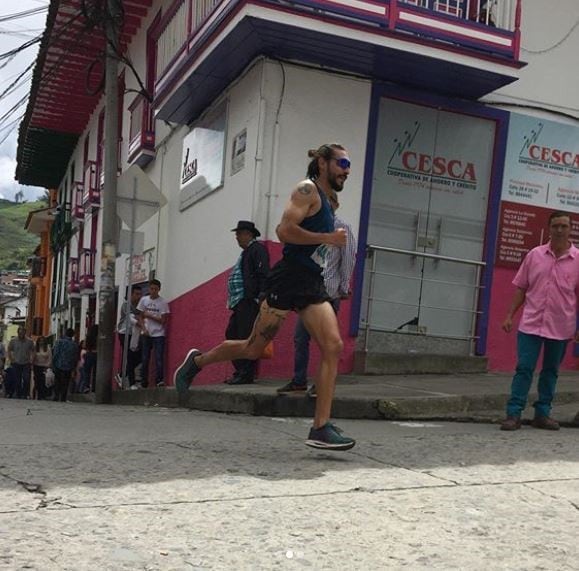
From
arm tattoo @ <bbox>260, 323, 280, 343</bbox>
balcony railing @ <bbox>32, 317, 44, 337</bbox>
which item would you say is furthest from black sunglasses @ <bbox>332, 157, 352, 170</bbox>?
balcony railing @ <bbox>32, 317, 44, 337</bbox>

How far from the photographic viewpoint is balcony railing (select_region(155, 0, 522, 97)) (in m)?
7.42

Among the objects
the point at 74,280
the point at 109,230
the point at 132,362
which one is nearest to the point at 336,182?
the point at 109,230

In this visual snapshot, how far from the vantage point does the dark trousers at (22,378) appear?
15773 mm

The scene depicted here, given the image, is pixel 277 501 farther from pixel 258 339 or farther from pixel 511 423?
pixel 511 423

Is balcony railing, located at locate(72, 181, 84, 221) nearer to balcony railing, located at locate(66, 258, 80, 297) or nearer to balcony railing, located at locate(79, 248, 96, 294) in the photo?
balcony railing, located at locate(66, 258, 80, 297)

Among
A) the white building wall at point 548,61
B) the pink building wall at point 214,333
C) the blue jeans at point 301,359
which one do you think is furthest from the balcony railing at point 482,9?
the blue jeans at point 301,359

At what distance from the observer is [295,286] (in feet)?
13.9

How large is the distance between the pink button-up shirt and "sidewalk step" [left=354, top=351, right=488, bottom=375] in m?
2.94

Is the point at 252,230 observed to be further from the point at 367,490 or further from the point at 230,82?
the point at 367,490

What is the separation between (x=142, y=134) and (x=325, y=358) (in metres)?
9.19

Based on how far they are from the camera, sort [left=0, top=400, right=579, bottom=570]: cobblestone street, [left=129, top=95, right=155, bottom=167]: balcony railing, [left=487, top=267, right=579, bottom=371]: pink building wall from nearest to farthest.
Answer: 1. [left=0, top=400, right=579, bottom=570]: cobblestone street
2. [left=487, top=267, right=579, bottom=371]: pink building wall
3. [left=129, top=95, right=155, bottom=167]: balcony railing

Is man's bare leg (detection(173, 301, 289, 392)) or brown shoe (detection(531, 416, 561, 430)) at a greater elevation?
man's bare leg (detection(173, 301, 289, 392))

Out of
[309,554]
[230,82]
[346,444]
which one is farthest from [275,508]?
[230,82]

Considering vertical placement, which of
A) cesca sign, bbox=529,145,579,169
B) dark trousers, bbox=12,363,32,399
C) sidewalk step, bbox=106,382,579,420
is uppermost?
cesca sign, bbox=529,145,579,169
